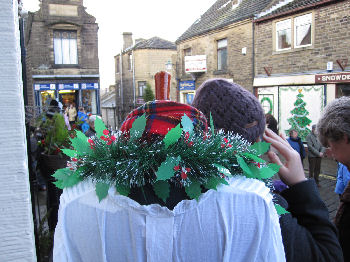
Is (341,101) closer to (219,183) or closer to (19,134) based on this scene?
(219,183)

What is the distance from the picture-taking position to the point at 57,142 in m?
3.48

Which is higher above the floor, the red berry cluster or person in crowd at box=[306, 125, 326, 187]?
the red berry cluster

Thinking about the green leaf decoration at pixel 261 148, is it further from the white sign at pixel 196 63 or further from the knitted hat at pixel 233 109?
the white sign at pixel 196 63

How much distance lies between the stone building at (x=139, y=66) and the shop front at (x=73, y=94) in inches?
349

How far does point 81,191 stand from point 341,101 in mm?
1637

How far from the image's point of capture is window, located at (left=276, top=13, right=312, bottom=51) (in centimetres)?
1295

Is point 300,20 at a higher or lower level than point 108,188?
higher

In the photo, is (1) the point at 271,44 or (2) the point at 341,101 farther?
(1) the point at 271,44

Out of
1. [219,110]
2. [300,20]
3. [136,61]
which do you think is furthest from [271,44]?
[136,61]

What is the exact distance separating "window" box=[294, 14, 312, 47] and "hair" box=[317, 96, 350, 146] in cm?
1250

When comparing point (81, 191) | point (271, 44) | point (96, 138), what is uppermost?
point (271, 44)

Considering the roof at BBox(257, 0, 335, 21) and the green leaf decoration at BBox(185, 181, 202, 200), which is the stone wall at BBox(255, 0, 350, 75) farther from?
the green leaf decoration at BBox(185, 181, 202, 200)

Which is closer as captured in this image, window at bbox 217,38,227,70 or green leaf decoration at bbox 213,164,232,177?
green leaf decoration at bbox 213,164,232,177

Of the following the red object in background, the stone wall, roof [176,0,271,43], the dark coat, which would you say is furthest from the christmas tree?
the red object in background
